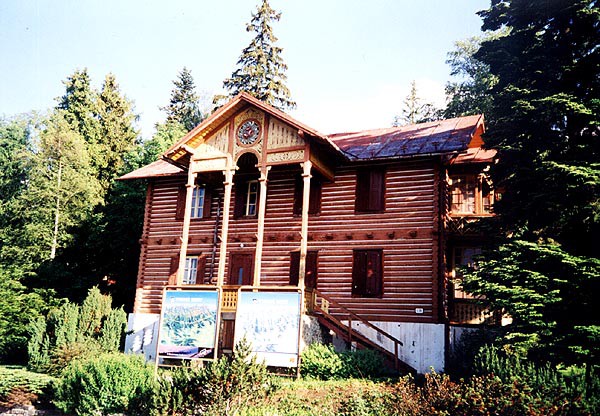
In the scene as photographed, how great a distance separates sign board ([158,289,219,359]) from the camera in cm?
1970

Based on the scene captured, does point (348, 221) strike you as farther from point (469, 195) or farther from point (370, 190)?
point (469, 195)

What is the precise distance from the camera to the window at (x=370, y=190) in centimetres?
2308

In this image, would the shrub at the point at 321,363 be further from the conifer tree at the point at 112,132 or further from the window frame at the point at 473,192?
the conifer tree at the point at 112,132

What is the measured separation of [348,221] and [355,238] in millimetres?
771

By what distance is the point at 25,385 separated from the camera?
1852cm

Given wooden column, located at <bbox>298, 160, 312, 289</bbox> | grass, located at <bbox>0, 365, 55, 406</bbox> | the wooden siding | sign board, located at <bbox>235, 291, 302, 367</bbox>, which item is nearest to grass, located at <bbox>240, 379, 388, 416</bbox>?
sign board, located at <bbox>235, 291, 302, 367</bbox>

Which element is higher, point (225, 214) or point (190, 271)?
point (225, 214)

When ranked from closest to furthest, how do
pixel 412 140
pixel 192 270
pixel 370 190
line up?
pixel 370 190 < pixel 412 140 < pixel 192 270

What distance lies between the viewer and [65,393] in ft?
57.3

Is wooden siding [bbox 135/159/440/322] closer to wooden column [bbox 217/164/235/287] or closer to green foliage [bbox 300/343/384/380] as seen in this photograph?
wooden column [bbox 217/164/235/287]

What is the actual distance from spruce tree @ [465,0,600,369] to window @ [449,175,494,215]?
5.27 meters

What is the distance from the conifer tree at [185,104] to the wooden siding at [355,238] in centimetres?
2961

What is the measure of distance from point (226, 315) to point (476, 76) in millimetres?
26928

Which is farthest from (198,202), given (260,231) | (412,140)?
(412,140)
